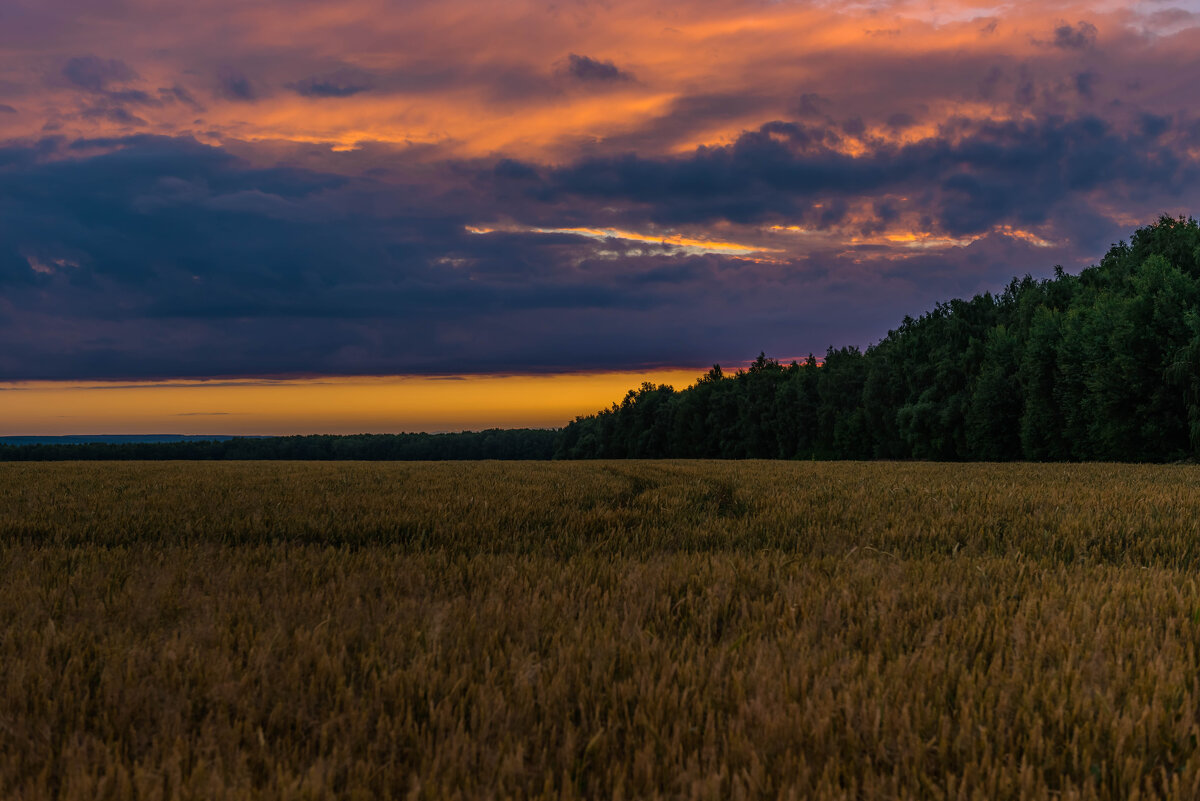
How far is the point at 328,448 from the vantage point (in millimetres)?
143875

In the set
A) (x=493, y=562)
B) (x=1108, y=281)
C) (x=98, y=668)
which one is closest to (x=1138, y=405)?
(x=1108, y=281)

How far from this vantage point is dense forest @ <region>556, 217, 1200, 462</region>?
141ft

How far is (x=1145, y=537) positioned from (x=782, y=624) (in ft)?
17.8

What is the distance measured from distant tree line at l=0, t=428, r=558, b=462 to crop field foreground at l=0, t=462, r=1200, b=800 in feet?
234

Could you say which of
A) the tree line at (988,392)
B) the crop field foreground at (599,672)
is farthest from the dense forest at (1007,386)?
the crop field foreground at (599,672)

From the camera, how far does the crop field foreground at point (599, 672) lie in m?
2.49

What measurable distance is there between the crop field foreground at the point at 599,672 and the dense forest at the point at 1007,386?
45.7m

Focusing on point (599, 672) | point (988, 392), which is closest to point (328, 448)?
point (988, 392)

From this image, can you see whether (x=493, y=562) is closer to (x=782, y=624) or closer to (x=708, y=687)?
(x=782, y=624)

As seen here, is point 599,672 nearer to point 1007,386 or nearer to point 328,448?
point 1007,386

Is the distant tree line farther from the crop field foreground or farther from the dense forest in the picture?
the crop field foreground

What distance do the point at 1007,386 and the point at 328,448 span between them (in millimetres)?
123393

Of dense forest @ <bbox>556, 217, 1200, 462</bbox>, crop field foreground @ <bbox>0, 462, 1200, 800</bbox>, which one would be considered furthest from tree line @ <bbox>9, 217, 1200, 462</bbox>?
crop field foreground @ <bbox>0, 462, 1200, 800</bbox>

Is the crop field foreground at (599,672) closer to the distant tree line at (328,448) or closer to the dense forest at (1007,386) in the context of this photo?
the dense forest at (1007,386)
